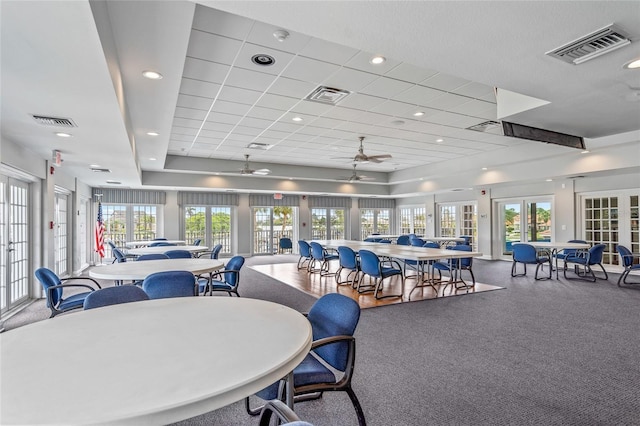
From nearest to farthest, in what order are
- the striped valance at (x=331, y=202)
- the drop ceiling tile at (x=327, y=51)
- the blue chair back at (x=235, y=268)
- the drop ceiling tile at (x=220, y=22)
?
the drop ceiling tile at (x=220, y=22) → the drop ceiling tile at (x=327, y=51) → the blue chair back at (x=235, y=268) → the striped valance at (x=331, y=202)

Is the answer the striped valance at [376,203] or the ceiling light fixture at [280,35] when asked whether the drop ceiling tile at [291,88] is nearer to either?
the ceiling light fixture at [280,35]

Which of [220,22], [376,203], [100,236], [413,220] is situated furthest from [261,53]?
[413,220]

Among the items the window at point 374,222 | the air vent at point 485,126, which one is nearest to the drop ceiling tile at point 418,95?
the air vent at point 485,126

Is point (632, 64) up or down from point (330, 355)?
up

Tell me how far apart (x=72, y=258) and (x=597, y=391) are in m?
9.35

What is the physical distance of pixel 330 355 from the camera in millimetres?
1918

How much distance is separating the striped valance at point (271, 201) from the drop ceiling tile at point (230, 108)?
7087 millimetres

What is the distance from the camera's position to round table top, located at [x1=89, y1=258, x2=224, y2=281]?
10.9 feet

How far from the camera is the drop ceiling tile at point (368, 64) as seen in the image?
141 inches

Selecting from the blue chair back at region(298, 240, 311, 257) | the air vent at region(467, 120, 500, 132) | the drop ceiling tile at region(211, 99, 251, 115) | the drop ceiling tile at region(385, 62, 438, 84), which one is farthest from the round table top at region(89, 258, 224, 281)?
the air vent at region(467, 120, 500, 132)

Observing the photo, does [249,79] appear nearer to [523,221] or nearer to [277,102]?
[277,102]

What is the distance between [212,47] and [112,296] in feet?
8.05

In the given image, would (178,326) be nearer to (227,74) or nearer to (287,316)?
(287,316)

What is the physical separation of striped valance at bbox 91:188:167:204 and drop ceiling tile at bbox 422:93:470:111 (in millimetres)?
9096
